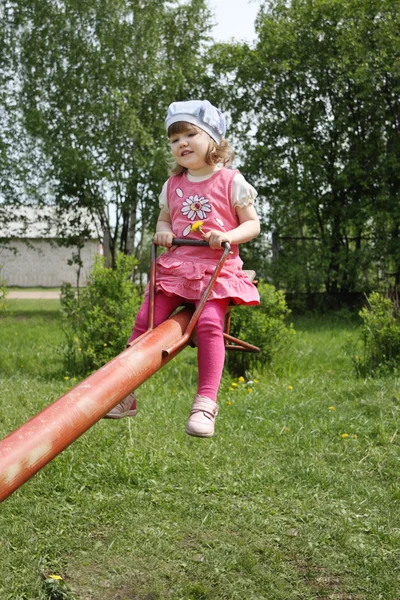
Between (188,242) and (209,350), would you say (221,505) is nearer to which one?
(209,350)

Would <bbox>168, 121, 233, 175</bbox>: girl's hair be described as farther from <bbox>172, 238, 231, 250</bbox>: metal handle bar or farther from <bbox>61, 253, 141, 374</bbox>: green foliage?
<bbox>61, 253, 141, 374</bbox>: green foliage

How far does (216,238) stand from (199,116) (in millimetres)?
426

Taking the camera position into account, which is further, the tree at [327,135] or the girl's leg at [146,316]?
the tree at [327,135]

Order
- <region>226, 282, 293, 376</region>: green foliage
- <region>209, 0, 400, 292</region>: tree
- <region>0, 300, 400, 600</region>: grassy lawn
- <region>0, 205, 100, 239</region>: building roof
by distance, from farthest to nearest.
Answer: <region>0, 205, 100, 239</region>: building roof, <region>209, 0, 400, 292</region>: tree, <region>226, 282, 293, 376</region>: green foliage, <region>0, 300, 400, 600</region>: grassy lawn

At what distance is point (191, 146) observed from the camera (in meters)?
2.48

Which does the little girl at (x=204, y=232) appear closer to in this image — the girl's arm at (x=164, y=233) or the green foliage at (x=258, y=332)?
the girl's arm at (x=164, y=233)

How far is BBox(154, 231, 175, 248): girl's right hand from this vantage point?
2490mm

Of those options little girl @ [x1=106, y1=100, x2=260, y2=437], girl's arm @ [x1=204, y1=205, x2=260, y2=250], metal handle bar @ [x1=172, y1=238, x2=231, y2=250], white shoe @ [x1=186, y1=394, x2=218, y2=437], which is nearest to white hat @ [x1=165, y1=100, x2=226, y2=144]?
little girl @ [x1=106, y1=100, x2=260, y2=437]

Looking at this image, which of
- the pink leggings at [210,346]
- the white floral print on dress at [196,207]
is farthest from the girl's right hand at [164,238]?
the pink leggings at [210,346]

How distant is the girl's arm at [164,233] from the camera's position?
2.49 m

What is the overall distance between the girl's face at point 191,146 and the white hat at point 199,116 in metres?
0.02

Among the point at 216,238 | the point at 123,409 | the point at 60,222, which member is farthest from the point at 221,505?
the point at 60,222

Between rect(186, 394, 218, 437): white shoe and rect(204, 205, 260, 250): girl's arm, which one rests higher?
rect(204, 205, 260, 250): girl's arm

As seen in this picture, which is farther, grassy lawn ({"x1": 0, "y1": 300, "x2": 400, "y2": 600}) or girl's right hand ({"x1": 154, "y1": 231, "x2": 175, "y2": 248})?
grassy lawn ({"x1": 0, "y1": 300, "x2": 400, "y2": 600})
